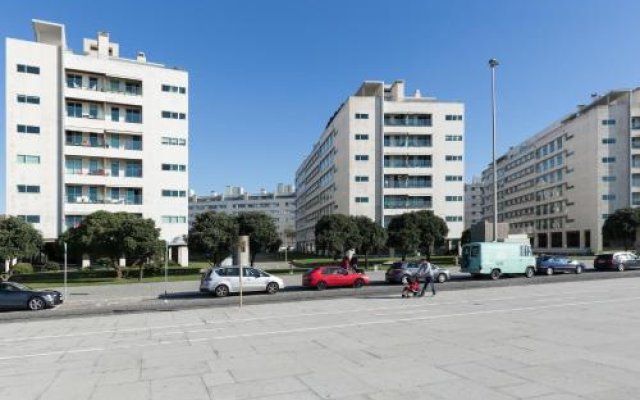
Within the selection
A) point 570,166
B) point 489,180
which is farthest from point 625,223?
point 489,180

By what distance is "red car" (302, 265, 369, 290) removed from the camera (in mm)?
27766

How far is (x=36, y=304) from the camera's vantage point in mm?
21516

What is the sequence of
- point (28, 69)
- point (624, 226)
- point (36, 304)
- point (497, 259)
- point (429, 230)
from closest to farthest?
point (36, 304) → point (497, 259) → point (429, 230) → point (28, 69) → point (624, 226)

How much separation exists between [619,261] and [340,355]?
3496 centimetres

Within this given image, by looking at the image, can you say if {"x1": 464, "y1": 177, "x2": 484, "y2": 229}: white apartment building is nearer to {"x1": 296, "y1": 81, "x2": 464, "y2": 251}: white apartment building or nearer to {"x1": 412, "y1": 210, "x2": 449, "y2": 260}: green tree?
{"x1": 296, "y1": 81, "x2": 464, "y2": 251}: white apartment building

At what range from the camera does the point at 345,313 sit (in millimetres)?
16375

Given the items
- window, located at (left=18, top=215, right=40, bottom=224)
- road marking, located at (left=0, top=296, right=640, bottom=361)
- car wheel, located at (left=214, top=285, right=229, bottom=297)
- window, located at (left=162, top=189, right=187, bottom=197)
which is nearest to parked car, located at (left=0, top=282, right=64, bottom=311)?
car wheel, located at (left=214, top=285, right=229, bottom=297)

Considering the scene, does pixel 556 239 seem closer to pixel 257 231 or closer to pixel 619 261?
pixel 619 261

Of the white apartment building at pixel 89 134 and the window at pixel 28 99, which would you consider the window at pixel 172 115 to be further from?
the window at pixel 28 99

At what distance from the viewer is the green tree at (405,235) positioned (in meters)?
47.5

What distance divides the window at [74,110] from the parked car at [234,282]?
128 ft

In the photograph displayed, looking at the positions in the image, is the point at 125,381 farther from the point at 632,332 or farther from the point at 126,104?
the point at 126,104

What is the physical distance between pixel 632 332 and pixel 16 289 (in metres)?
23.7

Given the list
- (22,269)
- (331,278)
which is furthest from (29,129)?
(331,278)
